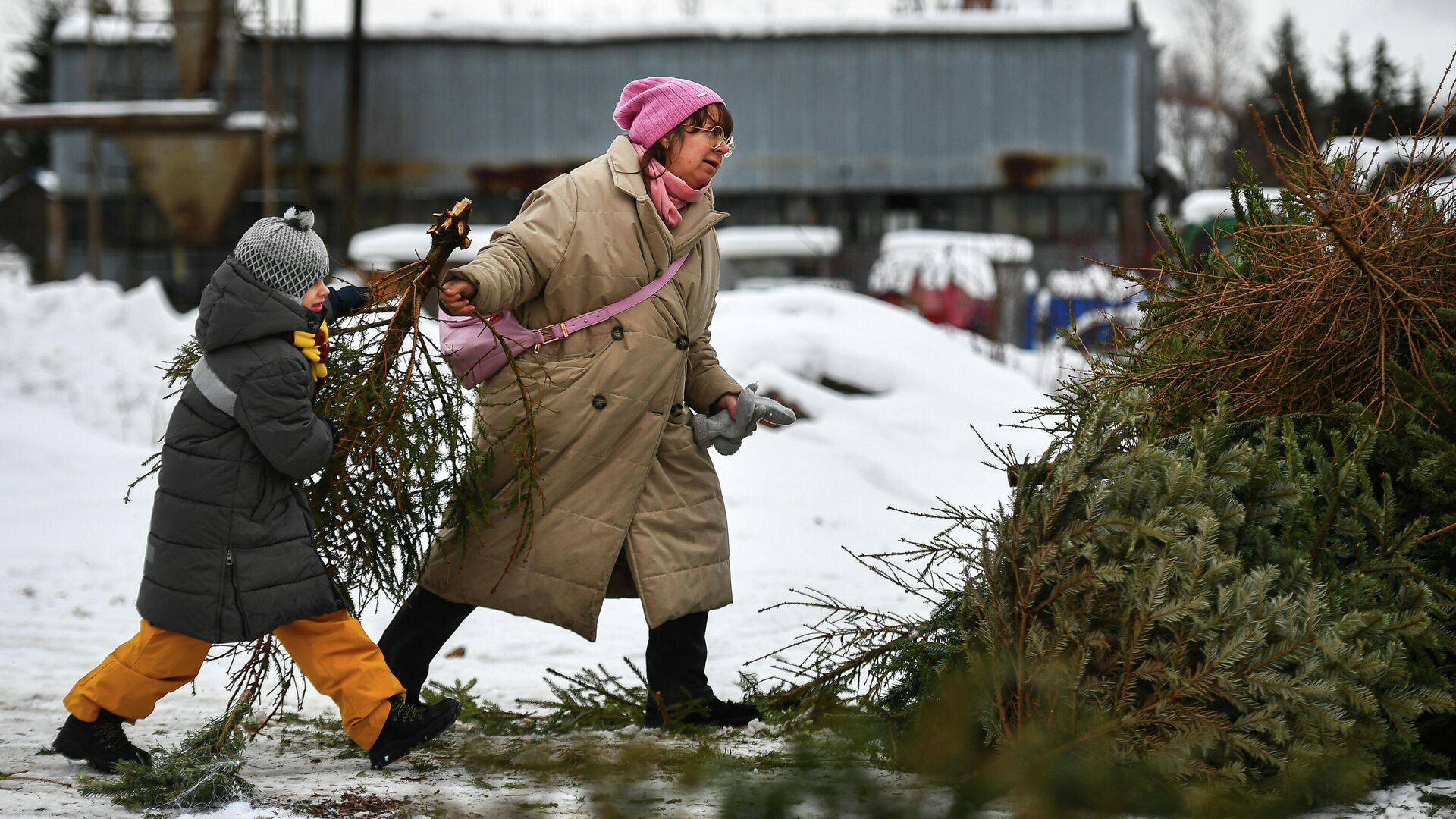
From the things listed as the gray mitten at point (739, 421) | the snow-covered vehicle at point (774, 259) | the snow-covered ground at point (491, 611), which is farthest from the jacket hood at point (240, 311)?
the snow-covered vehicle at point (774, 259)

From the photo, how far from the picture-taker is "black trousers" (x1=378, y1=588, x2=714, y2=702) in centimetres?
342

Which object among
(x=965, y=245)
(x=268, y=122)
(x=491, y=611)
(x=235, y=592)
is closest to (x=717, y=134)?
(x=235, y=592)

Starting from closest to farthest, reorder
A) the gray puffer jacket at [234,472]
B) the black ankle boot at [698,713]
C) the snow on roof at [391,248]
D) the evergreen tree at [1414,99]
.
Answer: the gray puffer jacket at [234,472], the black ankle boot at [698,713], the snow on roof at [391,248], the evergreen tree at [1414,99]

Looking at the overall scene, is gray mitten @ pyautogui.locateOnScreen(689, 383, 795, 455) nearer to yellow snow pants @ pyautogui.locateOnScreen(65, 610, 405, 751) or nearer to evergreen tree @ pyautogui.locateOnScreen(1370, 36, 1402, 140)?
yellow snow pants @ pyautogui.locateOnScreen(65, 610, 405, 751)

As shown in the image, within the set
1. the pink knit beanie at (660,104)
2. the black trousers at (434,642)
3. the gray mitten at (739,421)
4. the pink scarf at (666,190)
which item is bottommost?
the black trousers at (434,642)

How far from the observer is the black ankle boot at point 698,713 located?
3.55m

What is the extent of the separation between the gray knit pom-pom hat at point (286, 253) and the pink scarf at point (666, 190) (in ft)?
2.89

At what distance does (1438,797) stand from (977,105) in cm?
2032

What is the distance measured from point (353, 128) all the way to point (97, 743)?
19.5 m

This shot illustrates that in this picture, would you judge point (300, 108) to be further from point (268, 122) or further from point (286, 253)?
point (286, 253)

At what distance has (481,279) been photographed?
313 cm

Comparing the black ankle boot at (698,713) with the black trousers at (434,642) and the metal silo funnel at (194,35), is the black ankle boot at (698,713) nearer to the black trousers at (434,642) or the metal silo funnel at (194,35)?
the black trousers at (434,642)

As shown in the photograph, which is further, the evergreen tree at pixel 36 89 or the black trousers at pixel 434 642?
the evergreen tree at pixel 36 89

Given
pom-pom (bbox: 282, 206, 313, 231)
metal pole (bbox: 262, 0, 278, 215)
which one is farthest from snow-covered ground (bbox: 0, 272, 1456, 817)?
metal pole (bbox: 262, 0, 278, 215)
